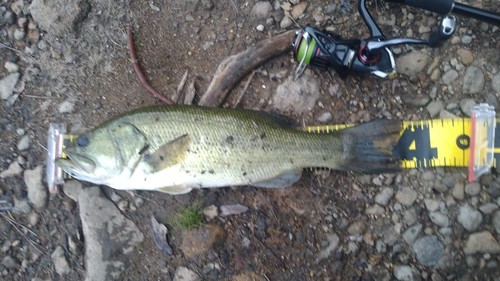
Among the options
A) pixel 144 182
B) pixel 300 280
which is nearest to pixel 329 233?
pixel 300 280

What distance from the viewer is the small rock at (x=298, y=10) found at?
4.46m

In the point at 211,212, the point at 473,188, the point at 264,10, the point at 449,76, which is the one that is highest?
the point at 264,10

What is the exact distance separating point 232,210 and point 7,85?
7.75 feet

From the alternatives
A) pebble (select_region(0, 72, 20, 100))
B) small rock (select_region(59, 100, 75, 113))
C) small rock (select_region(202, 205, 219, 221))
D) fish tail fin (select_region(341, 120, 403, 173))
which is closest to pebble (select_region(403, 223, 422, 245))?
fish tail fin (select_region(341, 120, 403, 173))

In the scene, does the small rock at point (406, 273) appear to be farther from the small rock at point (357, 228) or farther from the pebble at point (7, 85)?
the pebble at point (7, 85)

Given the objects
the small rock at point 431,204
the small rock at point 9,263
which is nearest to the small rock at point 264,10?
the small rock at point 431,204

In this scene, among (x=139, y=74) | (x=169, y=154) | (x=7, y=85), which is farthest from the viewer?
(x=7, y=85)

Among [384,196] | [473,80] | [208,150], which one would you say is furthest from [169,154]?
[473,80]

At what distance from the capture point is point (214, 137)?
153 inches

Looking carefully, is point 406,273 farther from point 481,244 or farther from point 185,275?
point 185,275

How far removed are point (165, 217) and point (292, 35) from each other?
192 centimetres

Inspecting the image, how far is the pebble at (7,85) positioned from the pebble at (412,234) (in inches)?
146

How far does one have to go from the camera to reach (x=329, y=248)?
420 cm

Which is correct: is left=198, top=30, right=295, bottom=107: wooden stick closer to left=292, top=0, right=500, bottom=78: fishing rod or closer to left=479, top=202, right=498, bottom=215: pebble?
left=292, top=0, right=500, bottom=78: fishing rod
